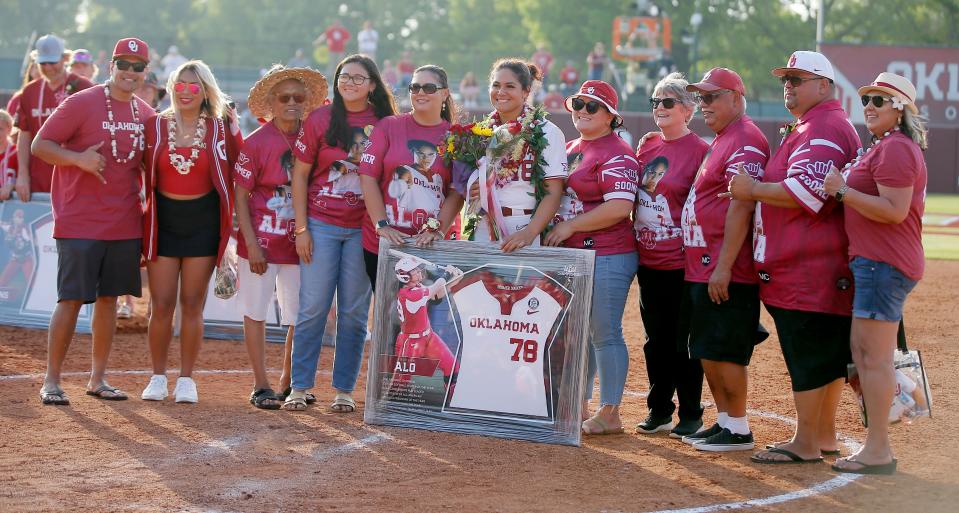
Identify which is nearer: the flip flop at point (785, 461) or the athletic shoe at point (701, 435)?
the flip flop at point (785, 461)

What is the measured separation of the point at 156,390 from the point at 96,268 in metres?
0.83

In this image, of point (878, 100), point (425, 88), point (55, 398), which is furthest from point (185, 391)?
point (878, 100)

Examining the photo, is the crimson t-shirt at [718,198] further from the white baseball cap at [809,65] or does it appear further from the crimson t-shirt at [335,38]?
the crimson t-shirt at [335,38]

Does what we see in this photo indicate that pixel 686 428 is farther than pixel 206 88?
No

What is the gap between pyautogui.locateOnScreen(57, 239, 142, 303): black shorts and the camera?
7.36 metres

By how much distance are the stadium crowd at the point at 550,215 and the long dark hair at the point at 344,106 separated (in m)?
0.01

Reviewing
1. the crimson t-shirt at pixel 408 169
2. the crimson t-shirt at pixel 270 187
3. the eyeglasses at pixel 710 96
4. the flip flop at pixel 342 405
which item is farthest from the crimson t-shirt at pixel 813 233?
the crimson t-shirt at pixel 270 187

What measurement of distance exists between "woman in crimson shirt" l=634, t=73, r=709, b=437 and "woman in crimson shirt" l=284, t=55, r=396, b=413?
1617 millimetres

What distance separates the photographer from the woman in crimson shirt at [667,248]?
6691 millimetres

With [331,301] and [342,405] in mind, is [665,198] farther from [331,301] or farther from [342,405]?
[342,405]

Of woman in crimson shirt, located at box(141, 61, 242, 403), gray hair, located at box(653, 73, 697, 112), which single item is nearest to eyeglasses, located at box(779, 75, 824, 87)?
gray hair, located at box(653, 73, 697, 112)

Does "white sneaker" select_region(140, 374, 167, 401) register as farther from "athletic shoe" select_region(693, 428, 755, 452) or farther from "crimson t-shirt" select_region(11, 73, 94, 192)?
"crimson t-shirt" select_region(11, 73, 94, 192)

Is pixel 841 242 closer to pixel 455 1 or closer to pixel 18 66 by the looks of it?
pixel 18 66

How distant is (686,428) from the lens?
696 centimetres
